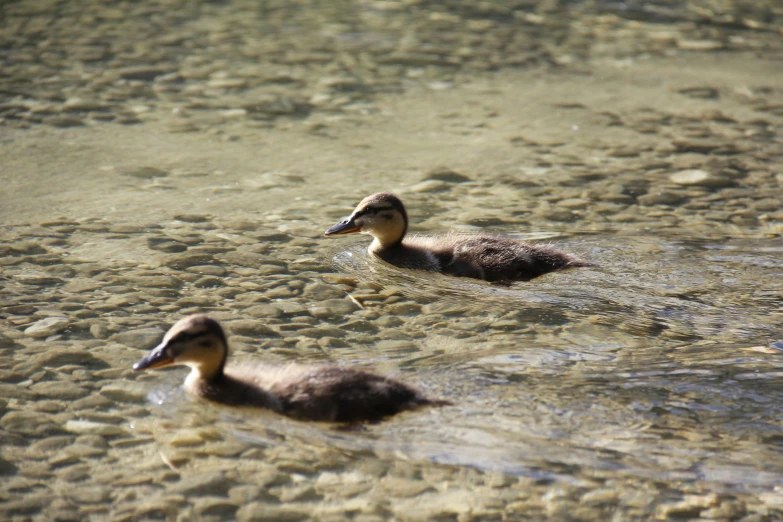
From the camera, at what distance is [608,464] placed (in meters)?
3.85

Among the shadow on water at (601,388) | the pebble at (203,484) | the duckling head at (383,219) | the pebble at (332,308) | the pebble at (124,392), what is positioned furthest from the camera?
the duckling head at (383,219)

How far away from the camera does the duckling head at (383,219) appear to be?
5824 millimetres

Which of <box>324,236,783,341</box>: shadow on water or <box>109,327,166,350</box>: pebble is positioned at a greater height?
<box>109,327,166,350</box>: pebble

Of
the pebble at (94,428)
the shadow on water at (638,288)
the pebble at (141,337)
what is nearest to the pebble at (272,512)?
the pebble at (94,428)

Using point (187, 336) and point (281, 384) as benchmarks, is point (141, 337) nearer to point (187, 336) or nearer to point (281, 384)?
point (187, 336)

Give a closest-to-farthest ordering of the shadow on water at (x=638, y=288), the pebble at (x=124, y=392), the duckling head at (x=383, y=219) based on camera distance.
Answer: the pebble at (x=124, y=392)
the shadow on water at (x=638, y=288)
the duckling head at (x=383, y=219)

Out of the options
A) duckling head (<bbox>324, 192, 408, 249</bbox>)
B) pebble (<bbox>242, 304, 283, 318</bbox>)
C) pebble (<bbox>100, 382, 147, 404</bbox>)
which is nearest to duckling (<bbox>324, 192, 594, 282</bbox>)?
duckling head (<bbox>324, 192, 408, 249</bbox>)

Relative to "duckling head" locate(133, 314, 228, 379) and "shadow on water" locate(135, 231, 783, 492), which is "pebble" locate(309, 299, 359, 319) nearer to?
"shadow on water" locate(135, 231, 783, 492)

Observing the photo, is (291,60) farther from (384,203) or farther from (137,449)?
(137,449)

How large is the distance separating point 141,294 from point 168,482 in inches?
67.9

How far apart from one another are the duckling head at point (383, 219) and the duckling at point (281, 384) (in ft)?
5.46

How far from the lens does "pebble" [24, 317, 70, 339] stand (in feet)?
16.0

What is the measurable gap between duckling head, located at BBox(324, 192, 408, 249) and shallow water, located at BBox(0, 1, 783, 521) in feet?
0.62

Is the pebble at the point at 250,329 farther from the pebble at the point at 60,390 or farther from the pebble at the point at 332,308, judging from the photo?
the pebble at the point at 60,390
